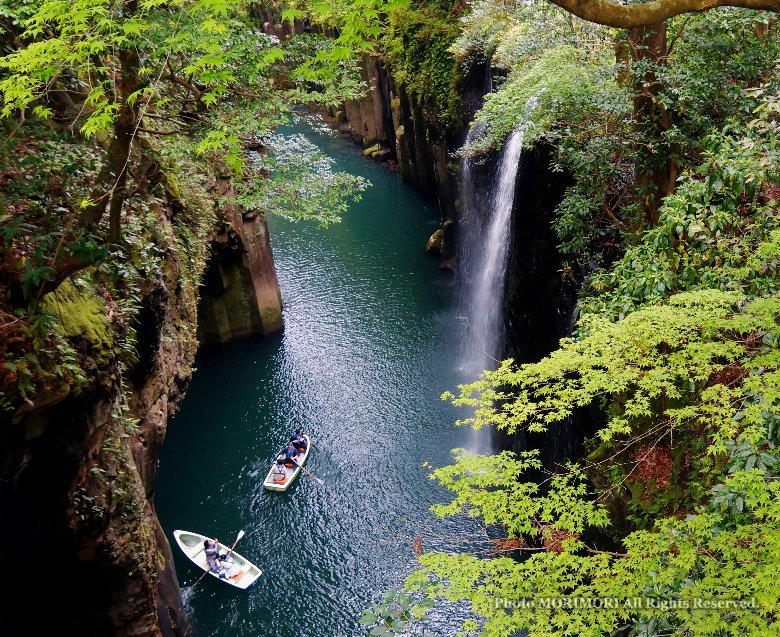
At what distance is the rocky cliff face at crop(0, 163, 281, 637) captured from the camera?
7.66 meters

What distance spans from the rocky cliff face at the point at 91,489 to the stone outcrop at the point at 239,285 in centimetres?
914

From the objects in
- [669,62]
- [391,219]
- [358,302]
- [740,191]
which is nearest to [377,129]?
[391,219]

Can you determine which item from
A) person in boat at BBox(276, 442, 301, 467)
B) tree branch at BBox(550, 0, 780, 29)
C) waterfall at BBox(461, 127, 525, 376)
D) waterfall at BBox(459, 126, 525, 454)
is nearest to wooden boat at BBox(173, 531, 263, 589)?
person in boat at BBox(276, 442, 301, 467)

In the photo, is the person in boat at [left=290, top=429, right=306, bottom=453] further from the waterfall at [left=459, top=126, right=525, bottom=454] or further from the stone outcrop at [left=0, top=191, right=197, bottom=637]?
the stone outcrop at [left=0, top=191, right=197, bottom=637]

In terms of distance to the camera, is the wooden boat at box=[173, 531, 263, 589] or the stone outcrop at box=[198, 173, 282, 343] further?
the stone outcrop at box=[198, 173, 282, 343]

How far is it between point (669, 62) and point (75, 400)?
1027 centimetres

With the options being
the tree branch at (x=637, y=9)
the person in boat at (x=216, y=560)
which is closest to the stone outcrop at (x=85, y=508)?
the person in boat at (x=216, y=560)

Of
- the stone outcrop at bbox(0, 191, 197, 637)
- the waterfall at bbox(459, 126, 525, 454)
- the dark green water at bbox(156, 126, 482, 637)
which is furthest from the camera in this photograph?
the waterfall at bbox(459, 126, 525, 454)

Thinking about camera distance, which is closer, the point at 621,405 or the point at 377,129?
the point at 621,405

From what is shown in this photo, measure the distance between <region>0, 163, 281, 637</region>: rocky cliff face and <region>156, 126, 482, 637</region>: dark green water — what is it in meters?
3.12

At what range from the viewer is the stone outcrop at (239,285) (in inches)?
822

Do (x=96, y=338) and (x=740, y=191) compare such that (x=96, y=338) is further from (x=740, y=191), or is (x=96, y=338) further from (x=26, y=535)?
(x=740, y=191)

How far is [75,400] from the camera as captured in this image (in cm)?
794

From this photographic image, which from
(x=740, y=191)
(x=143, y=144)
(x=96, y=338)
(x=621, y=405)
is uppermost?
(x=143, y=144)
